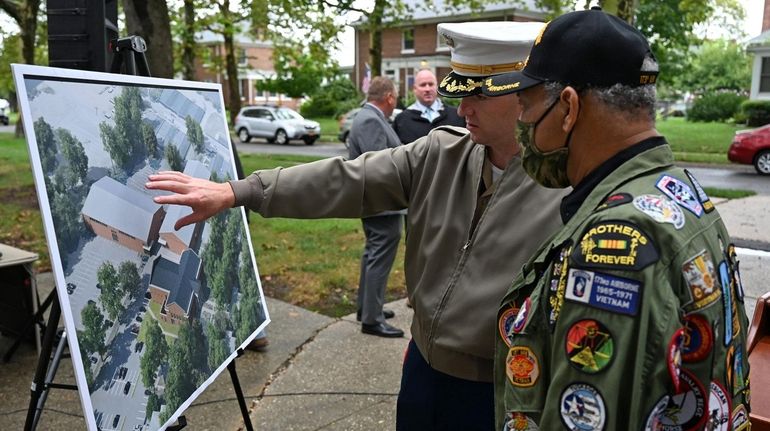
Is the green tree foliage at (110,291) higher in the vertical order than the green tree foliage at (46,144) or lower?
lower

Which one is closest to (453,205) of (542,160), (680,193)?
(542,160)

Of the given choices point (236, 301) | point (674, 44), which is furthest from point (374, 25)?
point (674, 44)

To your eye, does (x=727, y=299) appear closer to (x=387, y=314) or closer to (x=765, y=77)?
(x=387, y=314)

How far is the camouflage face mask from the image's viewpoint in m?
1.38

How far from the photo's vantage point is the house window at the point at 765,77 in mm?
31984

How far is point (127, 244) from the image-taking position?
2.05 meters

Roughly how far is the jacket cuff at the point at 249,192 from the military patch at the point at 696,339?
1.47 meters

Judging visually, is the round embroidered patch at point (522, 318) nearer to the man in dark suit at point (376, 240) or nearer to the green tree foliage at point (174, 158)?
the green tree foliage at point (174, 158)

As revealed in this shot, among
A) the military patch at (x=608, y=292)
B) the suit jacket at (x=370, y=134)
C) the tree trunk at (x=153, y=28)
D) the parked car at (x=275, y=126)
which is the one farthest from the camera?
the parked car at (x=275, y=126)

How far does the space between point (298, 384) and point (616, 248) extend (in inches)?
132

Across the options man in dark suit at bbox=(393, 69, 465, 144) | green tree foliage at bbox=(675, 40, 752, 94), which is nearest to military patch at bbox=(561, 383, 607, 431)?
man in dark suit at bbox=(393, 69, 465, 144)

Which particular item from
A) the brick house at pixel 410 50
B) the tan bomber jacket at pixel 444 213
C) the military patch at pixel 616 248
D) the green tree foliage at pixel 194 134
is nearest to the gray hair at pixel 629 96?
the military patch at pixel 616 248

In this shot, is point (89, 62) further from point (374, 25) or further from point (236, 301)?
point (374, 25)

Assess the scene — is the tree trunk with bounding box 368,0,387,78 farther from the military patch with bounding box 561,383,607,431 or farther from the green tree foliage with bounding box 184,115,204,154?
the military patch with bounding box 561,383,607,431
